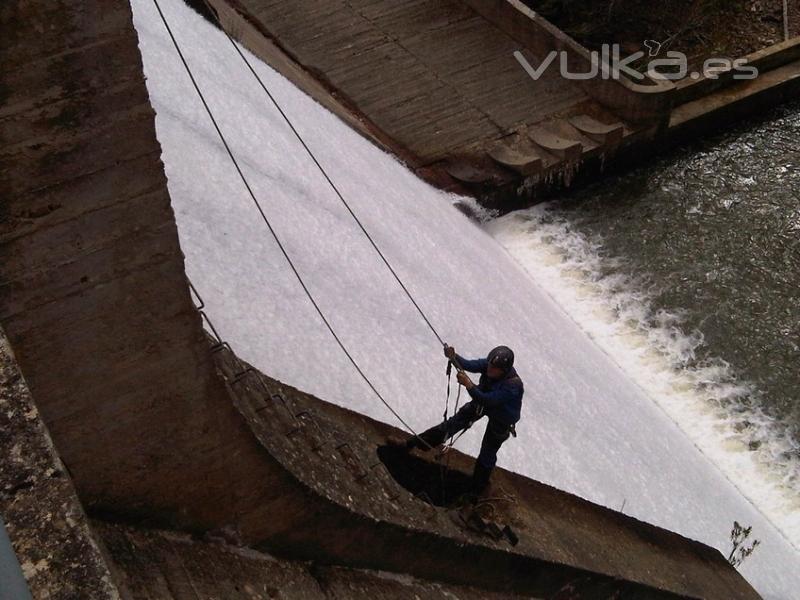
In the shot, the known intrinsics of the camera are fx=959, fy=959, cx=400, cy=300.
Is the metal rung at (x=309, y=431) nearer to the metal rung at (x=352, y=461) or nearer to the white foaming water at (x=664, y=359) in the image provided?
the metal rung at (x=352, y=461)

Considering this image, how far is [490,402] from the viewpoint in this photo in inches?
191

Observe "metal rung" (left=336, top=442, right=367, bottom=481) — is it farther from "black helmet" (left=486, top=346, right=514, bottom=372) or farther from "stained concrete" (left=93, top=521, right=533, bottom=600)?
"black helmet" (left=486, top=346, right=514, bottom=372)

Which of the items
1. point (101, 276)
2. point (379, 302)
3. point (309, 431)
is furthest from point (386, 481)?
point (379, 302)

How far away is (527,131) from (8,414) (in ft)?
29.4

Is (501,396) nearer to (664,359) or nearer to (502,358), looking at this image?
(502,358)

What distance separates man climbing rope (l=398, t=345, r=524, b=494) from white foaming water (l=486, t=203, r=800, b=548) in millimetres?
3881

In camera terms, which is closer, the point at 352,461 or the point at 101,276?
the point at 101,276

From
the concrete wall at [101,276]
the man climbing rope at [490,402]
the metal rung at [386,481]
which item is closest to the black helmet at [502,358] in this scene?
the man climbing rope at [490,402]

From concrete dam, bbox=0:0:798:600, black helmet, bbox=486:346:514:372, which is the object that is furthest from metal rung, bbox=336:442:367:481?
black helmet, bbox=486:346:514:372

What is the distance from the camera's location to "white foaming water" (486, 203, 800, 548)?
26.9 ft

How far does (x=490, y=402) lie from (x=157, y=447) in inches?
75.0

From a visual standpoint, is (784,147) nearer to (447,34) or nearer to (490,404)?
(447,34)

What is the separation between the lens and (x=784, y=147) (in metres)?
11.4

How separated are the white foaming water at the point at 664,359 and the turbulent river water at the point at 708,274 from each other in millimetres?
13
